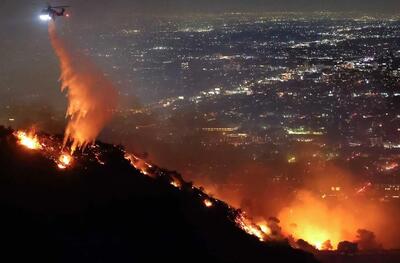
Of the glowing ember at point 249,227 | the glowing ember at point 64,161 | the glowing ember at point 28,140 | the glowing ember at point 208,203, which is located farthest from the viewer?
the glowing ember at point 208,203

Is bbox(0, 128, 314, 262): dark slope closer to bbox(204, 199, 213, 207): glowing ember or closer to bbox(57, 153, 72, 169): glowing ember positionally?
bbox(204, 199, 213, 207): glowing ember

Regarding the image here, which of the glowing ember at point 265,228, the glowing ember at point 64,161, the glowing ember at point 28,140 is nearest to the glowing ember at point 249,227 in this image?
the glowing ember at point 265,228

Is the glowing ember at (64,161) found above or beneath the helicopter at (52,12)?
beneath

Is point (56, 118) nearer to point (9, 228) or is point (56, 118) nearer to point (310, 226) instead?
point (310, 226)

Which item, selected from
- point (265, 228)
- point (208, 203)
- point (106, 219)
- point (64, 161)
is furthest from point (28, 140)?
point (265, 228)

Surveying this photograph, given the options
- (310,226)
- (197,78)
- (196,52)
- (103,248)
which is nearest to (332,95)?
(197,78)

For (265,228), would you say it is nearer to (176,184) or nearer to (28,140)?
(176,184)

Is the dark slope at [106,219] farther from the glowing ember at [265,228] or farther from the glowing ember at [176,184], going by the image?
the glowing ember at [265,228]
